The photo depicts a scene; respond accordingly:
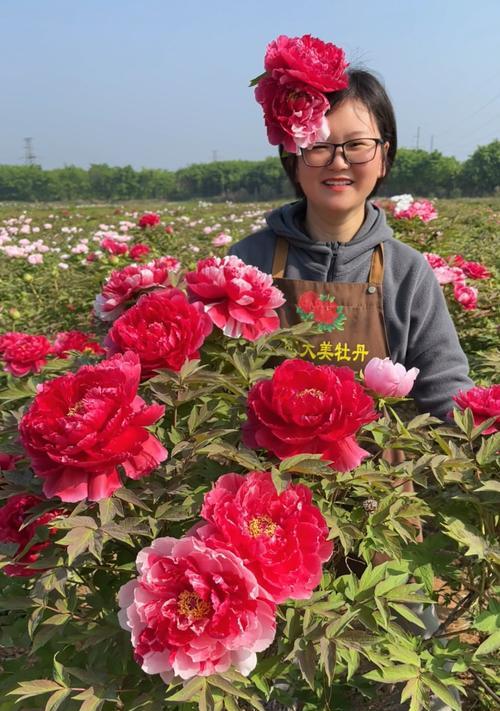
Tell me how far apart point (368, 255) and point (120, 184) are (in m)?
70.5

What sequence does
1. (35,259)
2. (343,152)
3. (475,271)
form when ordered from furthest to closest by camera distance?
1. (35,259)
2. (475,271)
3. (343,152)

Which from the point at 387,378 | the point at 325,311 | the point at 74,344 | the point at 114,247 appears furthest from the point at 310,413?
the point at 114,247

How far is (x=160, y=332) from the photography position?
1.01m

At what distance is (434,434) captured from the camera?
41.5 inches

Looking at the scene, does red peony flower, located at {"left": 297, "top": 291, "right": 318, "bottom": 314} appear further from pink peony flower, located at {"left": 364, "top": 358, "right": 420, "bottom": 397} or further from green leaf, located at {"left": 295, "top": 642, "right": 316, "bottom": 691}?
green leaf, located at {"left": 295, "top": 642, "right": 316, "bottom": 691}

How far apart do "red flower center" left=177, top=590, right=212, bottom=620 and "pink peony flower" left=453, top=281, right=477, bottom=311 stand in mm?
2379

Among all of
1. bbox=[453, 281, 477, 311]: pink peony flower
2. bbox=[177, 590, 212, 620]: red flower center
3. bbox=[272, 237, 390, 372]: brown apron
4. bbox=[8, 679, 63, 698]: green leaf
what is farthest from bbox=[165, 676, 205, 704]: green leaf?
bbox=[453, 281, 477, 311]: pink peony flower

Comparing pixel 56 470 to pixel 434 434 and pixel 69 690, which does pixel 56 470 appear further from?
pixel 434 434

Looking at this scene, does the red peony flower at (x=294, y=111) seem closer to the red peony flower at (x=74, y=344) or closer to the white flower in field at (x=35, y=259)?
the red peony flower at (x=74, y=344)

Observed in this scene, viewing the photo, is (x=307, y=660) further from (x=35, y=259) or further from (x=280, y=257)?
(x=35, y=259)

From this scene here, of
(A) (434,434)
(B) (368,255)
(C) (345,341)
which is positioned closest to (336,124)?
(B) (368,255)

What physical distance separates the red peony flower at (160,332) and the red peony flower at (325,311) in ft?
1.76

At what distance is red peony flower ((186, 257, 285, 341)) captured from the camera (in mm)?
1104

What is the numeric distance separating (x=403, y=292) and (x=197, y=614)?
1.08 meters
